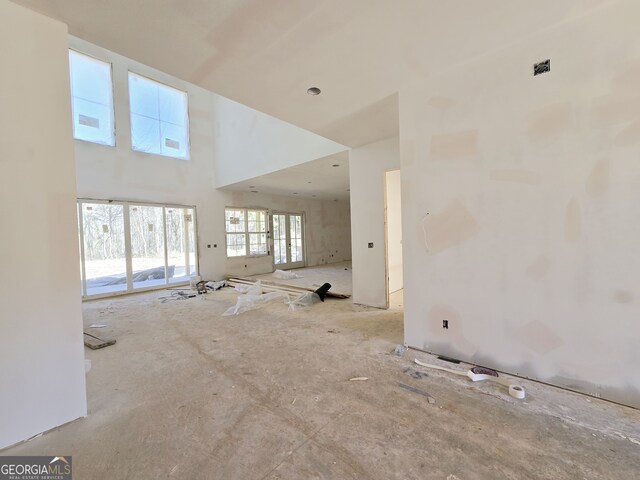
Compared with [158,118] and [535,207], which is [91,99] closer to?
[158,118]

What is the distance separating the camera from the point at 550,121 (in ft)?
6.86

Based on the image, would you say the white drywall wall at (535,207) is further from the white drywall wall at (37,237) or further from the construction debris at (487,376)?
the white drywall wall at (37,237)

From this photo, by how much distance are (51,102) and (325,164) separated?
410cm

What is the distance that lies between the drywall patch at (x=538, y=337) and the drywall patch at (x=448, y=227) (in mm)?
863

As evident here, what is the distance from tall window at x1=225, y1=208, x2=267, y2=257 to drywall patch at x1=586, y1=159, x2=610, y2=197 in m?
7.62

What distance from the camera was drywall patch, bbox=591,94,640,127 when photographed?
1819 mm

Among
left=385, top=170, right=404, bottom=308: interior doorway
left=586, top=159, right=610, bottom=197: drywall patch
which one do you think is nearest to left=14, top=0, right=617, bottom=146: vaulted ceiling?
left=586, top=159, right=610, bottom=197: drywall patch

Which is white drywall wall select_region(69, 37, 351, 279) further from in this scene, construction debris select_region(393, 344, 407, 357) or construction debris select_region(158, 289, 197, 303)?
construction debris select_region(393, 344, 407, 357)

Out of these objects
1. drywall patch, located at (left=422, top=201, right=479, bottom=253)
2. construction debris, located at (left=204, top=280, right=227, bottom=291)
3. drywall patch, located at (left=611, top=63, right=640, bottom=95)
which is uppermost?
drywall patch, located at (left=611, top=63, right=640, bottom=95)

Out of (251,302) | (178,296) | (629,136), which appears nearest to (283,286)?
(251,302)

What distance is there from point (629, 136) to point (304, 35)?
2372mm

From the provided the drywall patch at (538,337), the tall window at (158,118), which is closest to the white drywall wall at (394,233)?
the drywall patch at (538,337)

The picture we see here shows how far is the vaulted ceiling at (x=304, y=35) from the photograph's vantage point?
1.80 meters

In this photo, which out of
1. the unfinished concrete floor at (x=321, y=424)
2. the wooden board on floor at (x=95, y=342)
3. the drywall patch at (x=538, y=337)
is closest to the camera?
the unfinished concrete floor at (x=321, y=424)
